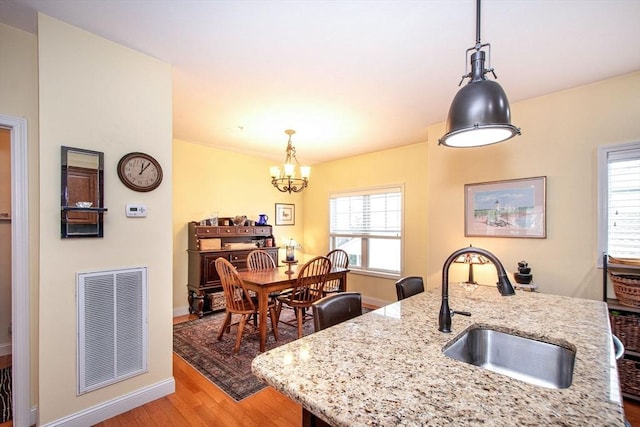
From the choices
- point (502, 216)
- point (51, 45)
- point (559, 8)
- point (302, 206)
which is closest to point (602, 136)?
point (502, 216)

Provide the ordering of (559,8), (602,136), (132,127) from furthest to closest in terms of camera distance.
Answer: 1. (602,136)
2. (132,127)
3. (559,8)

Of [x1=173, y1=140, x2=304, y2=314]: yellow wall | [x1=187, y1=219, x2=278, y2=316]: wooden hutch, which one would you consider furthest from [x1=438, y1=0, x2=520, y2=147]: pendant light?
[x1=173, y1=140, x2=304, y2=314]: yellow wall

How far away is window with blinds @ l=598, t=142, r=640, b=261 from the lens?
2.37 metres

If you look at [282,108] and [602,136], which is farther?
[282,108]

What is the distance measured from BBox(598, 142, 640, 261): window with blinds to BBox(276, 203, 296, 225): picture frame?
4.45 meters

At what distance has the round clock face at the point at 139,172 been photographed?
208 centimetres

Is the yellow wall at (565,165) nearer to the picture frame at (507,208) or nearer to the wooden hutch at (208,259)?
the picture frame at (507,208)

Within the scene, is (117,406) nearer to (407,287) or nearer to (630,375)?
(407,287)

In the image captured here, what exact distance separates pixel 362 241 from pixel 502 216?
2.46 metres

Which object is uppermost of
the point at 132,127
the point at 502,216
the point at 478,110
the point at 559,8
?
the point at 559,8

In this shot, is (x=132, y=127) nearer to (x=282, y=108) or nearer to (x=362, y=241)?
(x=282, y=108)

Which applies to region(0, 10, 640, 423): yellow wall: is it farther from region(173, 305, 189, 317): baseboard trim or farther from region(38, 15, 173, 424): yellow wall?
region(173, 305, 189, 317): baseboard trim

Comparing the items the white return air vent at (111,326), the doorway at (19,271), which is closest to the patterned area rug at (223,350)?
the white return air vent at (111,326)

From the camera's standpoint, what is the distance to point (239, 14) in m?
1.74
